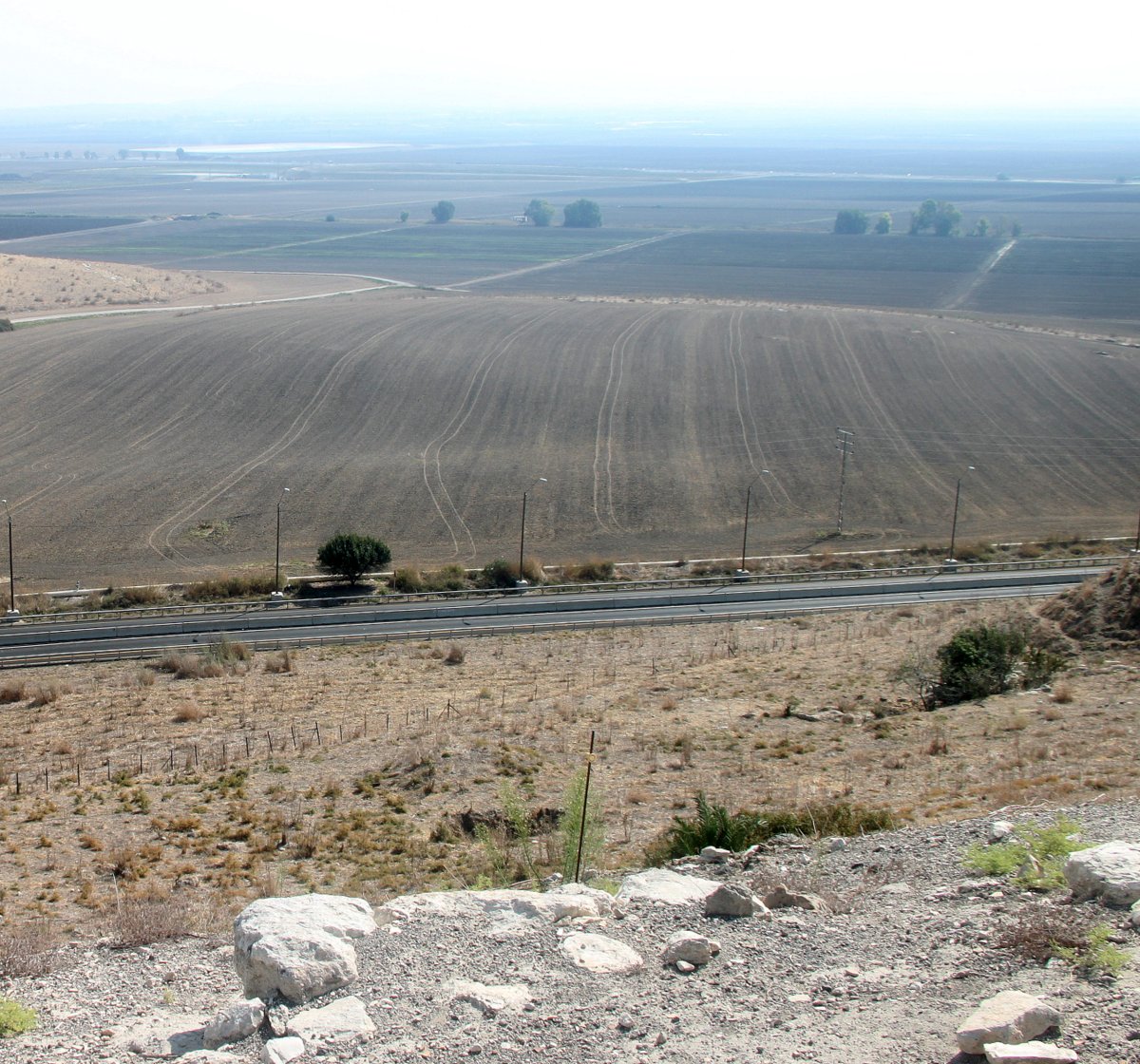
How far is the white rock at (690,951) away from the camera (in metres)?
11.0

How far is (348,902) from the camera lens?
12094mm

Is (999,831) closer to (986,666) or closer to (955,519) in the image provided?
(986,666)

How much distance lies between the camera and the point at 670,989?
10477 millimetres

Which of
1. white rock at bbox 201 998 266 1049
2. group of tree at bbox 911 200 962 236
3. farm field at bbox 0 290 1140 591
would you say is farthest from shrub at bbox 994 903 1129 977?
group of tree at bbox 911 200 962 236

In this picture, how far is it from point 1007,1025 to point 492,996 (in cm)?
407

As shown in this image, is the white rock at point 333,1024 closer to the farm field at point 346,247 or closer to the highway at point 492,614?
the highway at point 492,614

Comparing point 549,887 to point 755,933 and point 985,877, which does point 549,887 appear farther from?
point 985,877

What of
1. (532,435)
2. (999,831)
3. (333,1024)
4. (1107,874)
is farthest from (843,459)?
(333,1024)

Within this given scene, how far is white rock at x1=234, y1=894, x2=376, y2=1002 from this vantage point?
10.3 metres

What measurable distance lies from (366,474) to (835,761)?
45081mm

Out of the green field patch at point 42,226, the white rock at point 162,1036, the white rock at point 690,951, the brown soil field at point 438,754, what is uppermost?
the green field patch at point 42,226

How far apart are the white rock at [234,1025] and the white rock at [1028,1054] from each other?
18.3 ft

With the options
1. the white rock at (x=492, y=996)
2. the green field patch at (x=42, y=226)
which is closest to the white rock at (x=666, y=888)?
the white rock at (x=492, y=996)

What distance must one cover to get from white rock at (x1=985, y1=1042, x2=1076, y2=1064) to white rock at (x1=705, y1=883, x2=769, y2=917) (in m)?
3.80
